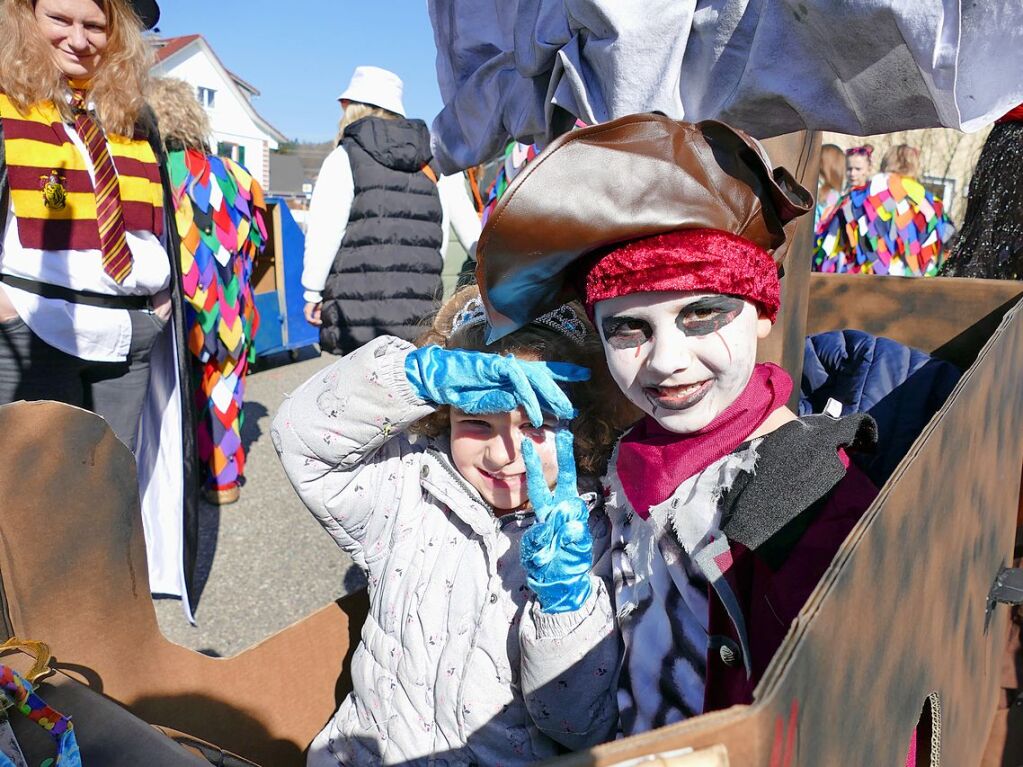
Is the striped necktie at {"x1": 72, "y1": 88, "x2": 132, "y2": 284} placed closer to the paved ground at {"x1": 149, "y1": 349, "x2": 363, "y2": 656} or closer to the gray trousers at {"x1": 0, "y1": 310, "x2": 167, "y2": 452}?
the gray trousers at {"x1": 0, "y1": 310, "x2": 167, "y2": 452}

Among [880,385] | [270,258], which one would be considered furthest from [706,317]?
[270,258]

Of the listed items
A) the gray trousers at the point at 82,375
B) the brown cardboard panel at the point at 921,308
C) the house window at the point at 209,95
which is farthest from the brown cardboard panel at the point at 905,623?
the house window at the point at 209,95

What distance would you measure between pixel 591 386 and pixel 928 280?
4.79ft

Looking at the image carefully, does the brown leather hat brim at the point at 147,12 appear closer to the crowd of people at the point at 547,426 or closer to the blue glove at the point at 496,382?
the crowd of people at the point at 547,426

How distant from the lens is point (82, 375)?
2564 millimetres

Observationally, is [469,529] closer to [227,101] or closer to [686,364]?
[686,364]

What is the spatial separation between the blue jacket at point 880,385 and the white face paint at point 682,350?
684mm

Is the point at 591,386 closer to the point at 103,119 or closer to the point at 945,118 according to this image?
the point at 945,118

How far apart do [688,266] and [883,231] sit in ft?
13.0

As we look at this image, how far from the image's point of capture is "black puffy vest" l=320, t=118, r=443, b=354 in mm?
3668

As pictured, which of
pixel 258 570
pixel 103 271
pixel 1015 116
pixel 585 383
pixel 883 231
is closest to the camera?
pixel 585 383

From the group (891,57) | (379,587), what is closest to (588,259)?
(891,57)

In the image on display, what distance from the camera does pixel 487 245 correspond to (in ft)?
4.42

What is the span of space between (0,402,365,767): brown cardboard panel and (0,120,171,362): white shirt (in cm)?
112
